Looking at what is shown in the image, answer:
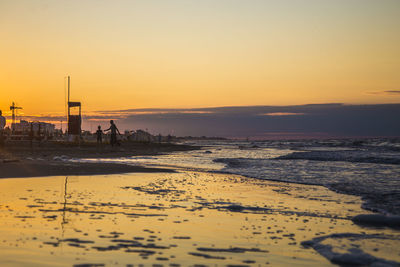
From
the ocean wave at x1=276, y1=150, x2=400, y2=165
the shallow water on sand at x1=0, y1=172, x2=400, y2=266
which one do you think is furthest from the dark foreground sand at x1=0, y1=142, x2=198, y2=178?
the ocean wave at x1=276, y1=150, x2=400, y2=165

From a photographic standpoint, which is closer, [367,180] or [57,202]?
[57,202]

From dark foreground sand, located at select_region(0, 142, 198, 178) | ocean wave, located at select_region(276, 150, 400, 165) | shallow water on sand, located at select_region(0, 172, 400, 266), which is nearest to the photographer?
shallow water on sand, located at select_region(0, 172, 400, 266)

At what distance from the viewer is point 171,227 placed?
22.1 feet

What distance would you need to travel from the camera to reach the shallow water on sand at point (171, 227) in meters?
5.10

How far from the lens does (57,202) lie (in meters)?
8.70

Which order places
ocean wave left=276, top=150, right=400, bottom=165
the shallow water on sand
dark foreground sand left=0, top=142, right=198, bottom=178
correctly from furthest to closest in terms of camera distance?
ocean wave left=276, top=150, right=400, bottom=165, dark foreground sand left=0, top=142, right=198, bottom=178, the shallow water on sand

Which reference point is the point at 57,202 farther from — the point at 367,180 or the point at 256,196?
the point at 367,180

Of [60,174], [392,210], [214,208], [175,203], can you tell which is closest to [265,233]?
[214,208]

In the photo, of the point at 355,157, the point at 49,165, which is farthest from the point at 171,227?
the point at 355,157

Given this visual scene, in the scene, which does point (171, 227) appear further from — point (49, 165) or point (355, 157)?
point (355, 157)

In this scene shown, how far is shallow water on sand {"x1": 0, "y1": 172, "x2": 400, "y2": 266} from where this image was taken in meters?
5.10

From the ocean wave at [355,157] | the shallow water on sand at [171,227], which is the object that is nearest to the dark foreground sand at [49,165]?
the shallow water on sand at [171,227]

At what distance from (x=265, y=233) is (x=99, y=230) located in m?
2.59

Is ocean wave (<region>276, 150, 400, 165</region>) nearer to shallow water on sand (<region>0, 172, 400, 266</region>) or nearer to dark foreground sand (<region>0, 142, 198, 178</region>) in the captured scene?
dark foreground sand (<region>0, 142, 198, 178</region>)
